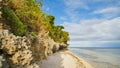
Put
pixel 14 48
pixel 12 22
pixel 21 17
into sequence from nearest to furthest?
pixel 14 48 → pixel 12 22 → pixel 21 17

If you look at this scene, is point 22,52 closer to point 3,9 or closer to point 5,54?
point 5,54

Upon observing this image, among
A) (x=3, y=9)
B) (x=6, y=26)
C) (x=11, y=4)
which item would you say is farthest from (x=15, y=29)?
(x=11, y=4)

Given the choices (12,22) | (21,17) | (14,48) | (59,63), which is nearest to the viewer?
(14,48)

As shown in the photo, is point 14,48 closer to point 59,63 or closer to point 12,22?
point 12,22

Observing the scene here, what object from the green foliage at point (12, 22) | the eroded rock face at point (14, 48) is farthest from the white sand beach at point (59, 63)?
the eroded rock face at point (14, 48)

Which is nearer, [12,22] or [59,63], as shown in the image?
[12,22]

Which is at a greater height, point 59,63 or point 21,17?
point 21,17

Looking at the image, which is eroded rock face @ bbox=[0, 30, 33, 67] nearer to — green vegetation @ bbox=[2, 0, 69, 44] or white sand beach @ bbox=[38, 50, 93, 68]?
green vegetation @ bbox=[2, 0, 69, 44]

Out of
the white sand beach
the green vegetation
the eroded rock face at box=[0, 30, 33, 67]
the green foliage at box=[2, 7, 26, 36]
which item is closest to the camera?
the eroded rock face at box=[0, 30, 33, 67]

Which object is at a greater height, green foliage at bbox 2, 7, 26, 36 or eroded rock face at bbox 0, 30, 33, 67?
green foliage at bbox 2, 7, 26, 36

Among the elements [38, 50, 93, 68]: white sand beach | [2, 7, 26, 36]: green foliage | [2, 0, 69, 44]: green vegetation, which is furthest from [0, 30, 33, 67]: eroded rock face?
[38, 50, 93, 68]: white sand beach

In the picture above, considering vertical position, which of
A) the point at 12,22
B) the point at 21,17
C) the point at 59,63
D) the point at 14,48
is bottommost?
the point at 59,63

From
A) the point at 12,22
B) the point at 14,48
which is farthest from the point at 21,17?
the point at 14,48

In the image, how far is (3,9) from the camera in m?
17.2
